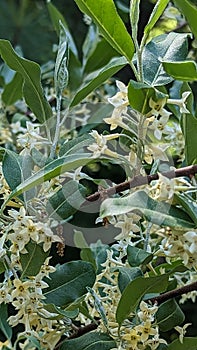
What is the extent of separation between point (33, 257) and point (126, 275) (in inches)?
3.3

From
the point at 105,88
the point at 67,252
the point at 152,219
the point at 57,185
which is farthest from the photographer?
the point at 67,252

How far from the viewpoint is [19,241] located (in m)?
0.50

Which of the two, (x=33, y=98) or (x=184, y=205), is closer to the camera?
(x=184, y=205)

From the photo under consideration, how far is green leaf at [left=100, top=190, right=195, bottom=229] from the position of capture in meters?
0.44

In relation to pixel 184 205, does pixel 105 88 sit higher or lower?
lower

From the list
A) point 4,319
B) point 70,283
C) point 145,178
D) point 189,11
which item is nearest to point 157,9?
point 189,11

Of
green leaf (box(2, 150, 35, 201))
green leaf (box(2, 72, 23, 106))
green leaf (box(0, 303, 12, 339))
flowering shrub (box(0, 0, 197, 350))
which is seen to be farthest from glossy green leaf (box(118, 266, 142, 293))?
green leaf (box(2, 72, 23, 106))

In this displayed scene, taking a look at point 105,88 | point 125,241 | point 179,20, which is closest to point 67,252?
point 105,88

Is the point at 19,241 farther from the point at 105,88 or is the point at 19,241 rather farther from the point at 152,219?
the point at 105,88

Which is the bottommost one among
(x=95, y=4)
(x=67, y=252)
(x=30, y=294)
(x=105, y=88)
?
(x=67, y=252)

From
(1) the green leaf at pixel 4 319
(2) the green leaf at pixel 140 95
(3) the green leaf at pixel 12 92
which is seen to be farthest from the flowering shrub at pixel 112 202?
(3) the green leaf at pixel 12 92

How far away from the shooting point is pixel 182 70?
0.49 metres

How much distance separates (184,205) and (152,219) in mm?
28

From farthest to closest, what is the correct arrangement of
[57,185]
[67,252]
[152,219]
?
[67,252] < [57,185] < [152,219]
